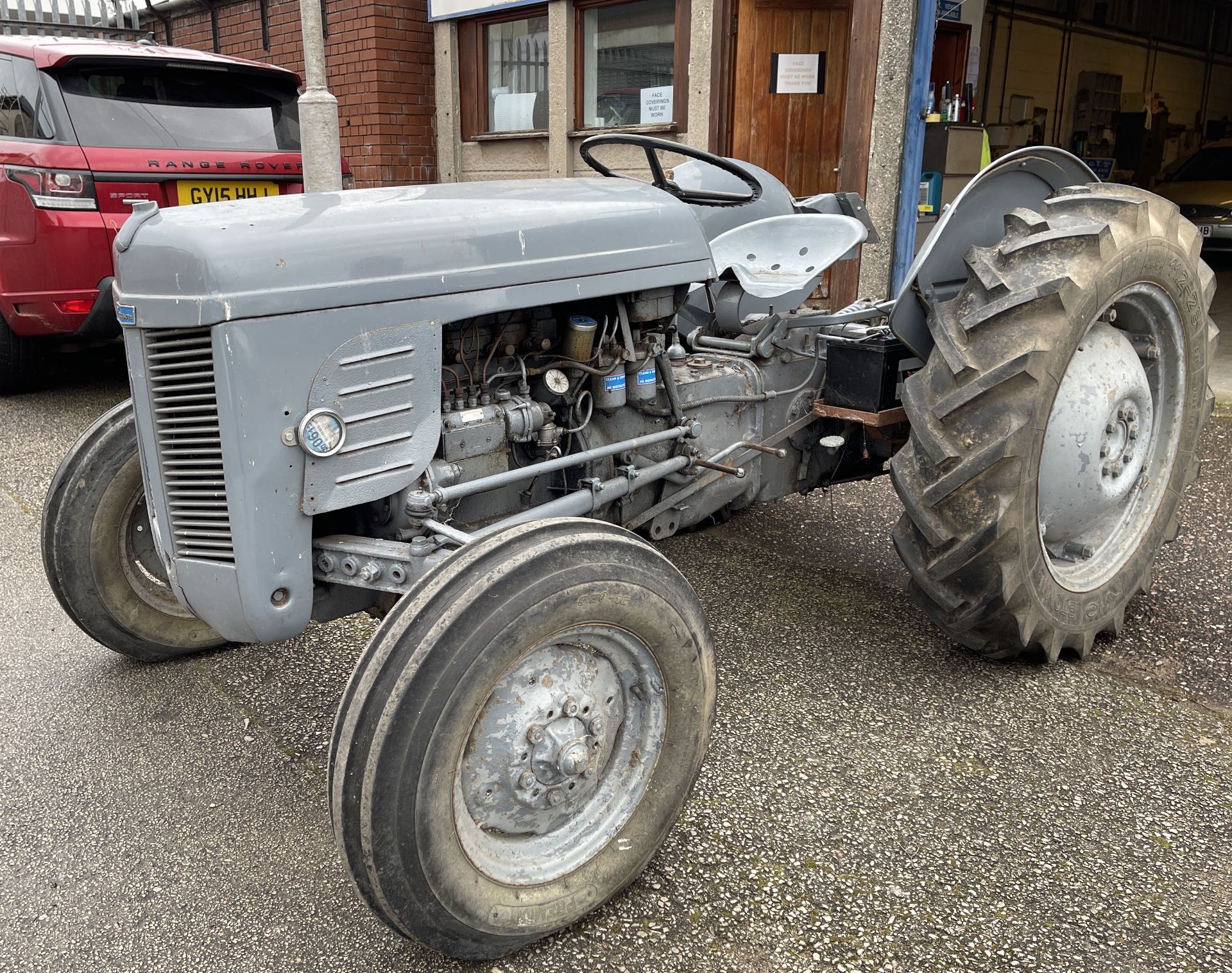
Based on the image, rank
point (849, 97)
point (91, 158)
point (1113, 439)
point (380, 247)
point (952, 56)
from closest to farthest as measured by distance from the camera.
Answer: point (380, 247)
point (1113, 439)
point (91, 158)
point (849, 97)
point (952, 56)

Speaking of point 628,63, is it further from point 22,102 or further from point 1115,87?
point 1115,87

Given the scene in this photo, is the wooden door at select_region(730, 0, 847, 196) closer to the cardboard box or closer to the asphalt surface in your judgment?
the cardboard box

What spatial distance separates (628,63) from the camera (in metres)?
8.12

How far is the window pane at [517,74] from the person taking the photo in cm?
884

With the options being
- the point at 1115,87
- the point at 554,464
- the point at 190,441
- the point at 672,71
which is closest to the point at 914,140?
the point at 672,71

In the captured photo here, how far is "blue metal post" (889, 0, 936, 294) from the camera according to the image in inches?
240

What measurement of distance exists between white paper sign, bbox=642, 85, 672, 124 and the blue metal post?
2179 mm

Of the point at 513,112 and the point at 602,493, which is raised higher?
the point at 513,112

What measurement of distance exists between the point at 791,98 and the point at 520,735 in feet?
21.1

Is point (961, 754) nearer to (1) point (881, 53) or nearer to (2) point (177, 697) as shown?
(2) point (177, 697)

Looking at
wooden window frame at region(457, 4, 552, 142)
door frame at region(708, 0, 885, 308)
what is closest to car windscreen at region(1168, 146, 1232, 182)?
door frame at region(708, 0, 885, 308)

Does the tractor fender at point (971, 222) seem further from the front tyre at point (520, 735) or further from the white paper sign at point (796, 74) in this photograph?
the white paper sign at point (796, 74)

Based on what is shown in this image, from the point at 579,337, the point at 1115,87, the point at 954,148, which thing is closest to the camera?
the point at 579,337

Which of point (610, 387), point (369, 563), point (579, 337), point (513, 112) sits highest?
point (513, 112)
